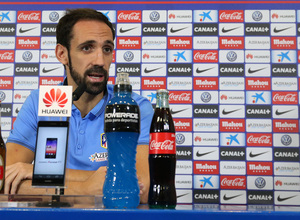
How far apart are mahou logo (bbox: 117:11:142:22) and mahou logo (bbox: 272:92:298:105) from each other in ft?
3.87

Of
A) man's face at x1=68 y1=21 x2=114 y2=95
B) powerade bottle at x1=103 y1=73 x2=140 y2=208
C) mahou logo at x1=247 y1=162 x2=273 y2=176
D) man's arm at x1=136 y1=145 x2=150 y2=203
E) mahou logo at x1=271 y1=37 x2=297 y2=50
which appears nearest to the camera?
powerade bottle at x1=103 y1=73 x2=140 y2=208

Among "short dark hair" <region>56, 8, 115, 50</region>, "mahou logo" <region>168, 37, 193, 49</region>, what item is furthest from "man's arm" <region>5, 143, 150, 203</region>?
"mahou logo" <region>168, 37, 193, 49</region>

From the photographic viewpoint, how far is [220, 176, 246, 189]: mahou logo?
2.72 meters

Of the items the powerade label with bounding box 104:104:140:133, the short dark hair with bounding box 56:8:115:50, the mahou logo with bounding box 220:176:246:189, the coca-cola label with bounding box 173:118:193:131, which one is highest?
the short dark hair with bounding box 56:8:115:50

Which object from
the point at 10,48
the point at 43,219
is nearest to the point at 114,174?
the point at 43,219

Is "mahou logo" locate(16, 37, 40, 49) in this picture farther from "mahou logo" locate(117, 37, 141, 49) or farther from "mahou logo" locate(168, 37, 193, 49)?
"mahou logo" locate(168, 37, 193, 49)

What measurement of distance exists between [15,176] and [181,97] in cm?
182

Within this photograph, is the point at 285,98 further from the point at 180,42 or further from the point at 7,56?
the point at 7,56

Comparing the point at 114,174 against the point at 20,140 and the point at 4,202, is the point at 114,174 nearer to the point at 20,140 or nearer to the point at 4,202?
the point at 4,202

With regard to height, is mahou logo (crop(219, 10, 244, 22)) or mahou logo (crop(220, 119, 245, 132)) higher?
mahou logo (crop(219, 10, 244, 22))

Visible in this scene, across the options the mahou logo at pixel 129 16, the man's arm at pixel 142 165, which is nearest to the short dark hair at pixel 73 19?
the man's arm at pixel 142 165

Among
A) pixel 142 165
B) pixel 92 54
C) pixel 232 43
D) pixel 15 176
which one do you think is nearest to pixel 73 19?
pixel 92 54

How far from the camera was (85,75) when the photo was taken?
68.5 inches

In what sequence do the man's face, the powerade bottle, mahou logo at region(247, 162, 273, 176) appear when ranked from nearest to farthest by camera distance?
1. the powerade bottle
2. the man's face
3. mahou logo at region(247, 162, 273, 176)
